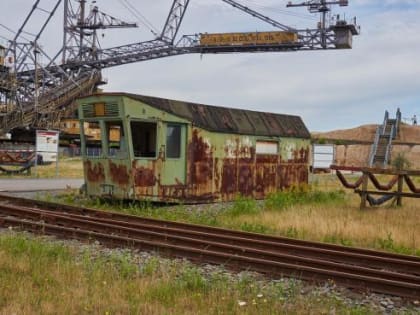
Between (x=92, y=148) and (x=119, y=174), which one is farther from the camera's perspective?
(x=92, y=148)

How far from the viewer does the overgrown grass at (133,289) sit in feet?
17.6

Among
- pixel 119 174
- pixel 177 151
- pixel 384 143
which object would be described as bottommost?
pixel 119 174

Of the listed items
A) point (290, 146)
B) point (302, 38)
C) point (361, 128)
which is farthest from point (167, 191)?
point (361, 128)

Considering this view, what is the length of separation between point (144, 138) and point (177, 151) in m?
1.20

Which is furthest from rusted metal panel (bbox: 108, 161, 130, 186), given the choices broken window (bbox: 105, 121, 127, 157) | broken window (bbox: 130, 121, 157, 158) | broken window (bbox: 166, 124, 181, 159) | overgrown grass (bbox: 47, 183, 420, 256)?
broken window (bbox: 166, 124, 181, 159)

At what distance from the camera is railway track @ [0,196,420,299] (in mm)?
6754

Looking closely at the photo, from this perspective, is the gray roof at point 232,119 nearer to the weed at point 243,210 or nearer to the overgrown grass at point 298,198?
the overgrown grass at point 298,198

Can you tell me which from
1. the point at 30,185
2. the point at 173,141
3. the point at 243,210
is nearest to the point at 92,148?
the point at 173,141

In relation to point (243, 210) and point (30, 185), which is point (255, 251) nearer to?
point (243, 210)

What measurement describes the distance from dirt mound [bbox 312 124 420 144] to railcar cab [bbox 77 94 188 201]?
55.5m

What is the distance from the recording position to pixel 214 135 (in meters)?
16.4

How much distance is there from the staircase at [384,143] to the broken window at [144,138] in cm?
2625

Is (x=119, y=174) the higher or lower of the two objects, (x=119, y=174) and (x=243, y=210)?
the higher

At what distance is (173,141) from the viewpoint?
50.1ft
